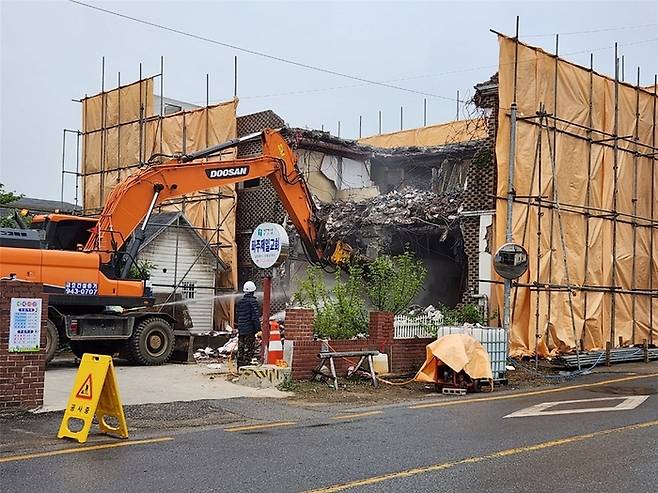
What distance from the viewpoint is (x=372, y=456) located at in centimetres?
870

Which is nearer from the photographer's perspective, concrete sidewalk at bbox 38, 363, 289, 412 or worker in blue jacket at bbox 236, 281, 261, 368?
concrete sidewalk at bbox 38, 363, 289, 412

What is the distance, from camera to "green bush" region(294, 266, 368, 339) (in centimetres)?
1664

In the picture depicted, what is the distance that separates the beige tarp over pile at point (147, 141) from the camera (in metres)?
27.4

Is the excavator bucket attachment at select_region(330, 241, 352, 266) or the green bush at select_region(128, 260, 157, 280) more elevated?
the excavator bucket attachment at select_region(330, 241, 352, 266)

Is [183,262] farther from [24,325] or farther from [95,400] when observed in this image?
[95,400]

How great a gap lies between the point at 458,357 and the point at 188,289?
488 inches

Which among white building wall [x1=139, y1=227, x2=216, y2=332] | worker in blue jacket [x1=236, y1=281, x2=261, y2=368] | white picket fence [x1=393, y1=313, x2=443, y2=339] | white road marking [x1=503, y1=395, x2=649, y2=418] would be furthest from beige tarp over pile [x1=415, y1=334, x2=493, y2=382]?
white building wall [x1=139, y1=227, x2=216, y2=332]

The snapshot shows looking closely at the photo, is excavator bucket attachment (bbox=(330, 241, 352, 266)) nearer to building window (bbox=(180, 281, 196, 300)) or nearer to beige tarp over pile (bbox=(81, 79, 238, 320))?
building window (bbox=(180, 281, 196, 300))

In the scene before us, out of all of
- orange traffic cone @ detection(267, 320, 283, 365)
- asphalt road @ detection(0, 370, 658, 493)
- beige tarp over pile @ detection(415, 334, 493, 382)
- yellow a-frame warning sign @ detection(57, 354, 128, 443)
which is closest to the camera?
asphalt road @ detection(0, 370, 658, 493)

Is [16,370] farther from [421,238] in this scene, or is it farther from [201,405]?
[421,238]

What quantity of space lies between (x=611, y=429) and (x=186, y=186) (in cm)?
1123

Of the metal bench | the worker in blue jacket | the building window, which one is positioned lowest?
the metal bench

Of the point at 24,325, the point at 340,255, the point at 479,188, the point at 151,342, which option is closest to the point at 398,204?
the point at 340,255

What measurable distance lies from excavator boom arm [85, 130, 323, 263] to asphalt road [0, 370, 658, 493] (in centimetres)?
713
